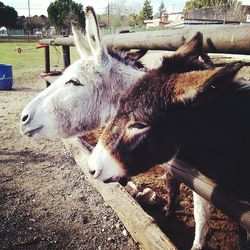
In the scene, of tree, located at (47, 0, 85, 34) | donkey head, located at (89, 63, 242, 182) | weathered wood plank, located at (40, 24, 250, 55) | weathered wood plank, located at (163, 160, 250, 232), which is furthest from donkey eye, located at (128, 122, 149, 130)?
tree, located at (47, 0, 85, 34)

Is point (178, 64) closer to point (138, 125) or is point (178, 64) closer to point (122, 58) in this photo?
point (138, 125)

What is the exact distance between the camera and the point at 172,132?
2041mm

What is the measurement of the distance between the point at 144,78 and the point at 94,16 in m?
0.76

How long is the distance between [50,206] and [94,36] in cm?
201

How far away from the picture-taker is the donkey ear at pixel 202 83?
1666 millimetres

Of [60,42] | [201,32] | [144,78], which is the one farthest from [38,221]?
[60,42]

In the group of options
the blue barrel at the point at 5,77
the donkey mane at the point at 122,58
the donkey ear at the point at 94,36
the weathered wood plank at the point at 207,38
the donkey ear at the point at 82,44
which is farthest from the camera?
the blue barrel at the point at 5,77

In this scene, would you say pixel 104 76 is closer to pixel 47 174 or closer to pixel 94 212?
pixel 94 212

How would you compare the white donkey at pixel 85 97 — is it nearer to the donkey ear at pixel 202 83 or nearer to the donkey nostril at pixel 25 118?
the donkey nostril at pixel 25 118

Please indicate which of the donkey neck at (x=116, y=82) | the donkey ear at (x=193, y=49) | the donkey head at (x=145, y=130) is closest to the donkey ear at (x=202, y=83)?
the donkey head at (x=145, y=130)

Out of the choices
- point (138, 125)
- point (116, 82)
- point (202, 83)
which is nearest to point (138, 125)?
point (138, 125)

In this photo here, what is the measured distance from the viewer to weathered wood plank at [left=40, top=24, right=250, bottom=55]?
7.00 feet

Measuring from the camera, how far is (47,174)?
4.38 meters

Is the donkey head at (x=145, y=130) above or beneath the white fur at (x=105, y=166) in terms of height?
above
